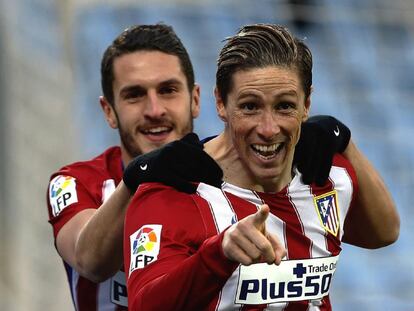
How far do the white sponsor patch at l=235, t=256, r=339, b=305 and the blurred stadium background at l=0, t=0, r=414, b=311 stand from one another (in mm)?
5162

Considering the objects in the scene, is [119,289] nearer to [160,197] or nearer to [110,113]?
[110,113]

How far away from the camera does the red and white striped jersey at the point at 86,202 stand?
12.2 feet

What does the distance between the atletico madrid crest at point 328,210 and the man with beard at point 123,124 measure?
2.65ft

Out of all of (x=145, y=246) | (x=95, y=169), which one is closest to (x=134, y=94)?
(x=95, y=169)

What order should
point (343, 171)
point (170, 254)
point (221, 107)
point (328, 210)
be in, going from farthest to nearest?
point (343, 171), point (328, 210), point (221, 107), point (170, 254)

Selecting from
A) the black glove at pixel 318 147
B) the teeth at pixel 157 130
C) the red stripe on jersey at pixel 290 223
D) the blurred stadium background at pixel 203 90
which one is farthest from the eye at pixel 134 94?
the blurred stadium background at pixel 203 90

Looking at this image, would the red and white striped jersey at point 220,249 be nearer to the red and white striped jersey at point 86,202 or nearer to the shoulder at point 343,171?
the shoulder at point 343,171

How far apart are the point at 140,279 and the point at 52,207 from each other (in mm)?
Result: 1183

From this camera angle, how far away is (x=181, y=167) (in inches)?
114

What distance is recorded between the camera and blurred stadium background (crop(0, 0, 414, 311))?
8.70m

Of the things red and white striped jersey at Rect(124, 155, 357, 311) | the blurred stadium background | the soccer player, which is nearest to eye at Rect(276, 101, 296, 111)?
the soccer player

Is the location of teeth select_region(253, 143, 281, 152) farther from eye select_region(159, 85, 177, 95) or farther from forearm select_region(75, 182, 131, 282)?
eye select_region(159, 85, 177, 95)

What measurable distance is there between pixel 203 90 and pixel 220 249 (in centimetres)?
623

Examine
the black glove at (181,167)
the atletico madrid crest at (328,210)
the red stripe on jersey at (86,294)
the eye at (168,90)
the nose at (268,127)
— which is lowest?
the red stripe on jersey at (86,294)
